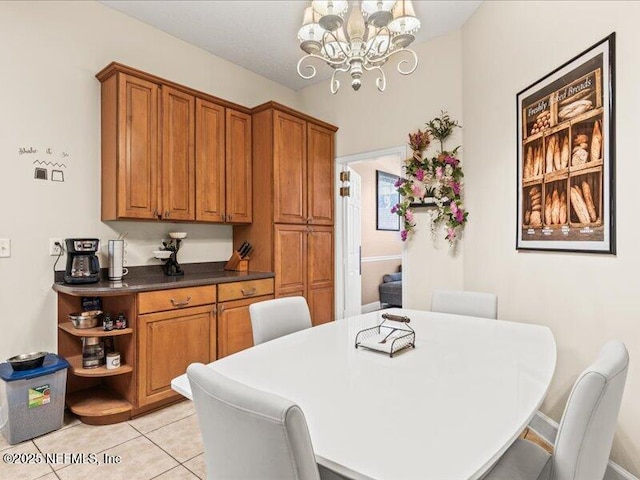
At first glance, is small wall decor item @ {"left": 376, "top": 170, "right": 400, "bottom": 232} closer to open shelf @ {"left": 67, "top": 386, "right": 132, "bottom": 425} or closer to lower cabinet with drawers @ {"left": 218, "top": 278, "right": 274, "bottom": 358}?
lower cabinet with drawers @ {"left": 218, "top": 278, "right": 274, "bottom": 358}

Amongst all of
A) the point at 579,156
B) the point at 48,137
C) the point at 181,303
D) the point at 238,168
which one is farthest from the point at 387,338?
the point at 48,137

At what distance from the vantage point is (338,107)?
411 centimetres

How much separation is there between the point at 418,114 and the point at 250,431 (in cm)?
335

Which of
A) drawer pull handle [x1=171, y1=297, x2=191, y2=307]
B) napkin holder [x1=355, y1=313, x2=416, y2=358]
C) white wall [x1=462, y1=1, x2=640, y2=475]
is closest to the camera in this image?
napkin holder [x1=355, y1=313, x2=416, y2=358]

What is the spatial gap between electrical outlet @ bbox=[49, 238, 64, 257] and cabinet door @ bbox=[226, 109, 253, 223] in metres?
1.27

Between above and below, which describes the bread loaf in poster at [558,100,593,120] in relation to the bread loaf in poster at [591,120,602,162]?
above

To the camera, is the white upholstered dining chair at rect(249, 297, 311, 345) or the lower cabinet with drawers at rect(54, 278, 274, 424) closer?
the white upholstered dining chair at rect(249, 297, 311, 345)

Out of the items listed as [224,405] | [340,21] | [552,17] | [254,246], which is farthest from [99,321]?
[552,17]

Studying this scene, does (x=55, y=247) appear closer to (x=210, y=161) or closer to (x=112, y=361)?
(x=112, y=361)

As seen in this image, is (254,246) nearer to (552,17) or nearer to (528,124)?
(528,124)

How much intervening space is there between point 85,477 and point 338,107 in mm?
3834

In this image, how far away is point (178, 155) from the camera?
297 cm

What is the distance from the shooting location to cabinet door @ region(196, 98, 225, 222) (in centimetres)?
311

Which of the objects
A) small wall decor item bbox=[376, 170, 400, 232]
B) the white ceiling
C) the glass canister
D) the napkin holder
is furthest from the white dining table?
small wall decor item bbox=[376, 170, 400, 232]
